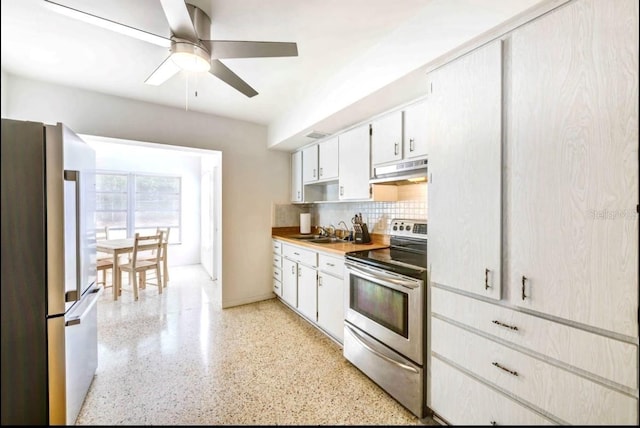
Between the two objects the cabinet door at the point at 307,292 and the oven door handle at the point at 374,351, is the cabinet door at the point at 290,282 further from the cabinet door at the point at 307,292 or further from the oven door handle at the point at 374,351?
the oven door handle at the point at 374,351

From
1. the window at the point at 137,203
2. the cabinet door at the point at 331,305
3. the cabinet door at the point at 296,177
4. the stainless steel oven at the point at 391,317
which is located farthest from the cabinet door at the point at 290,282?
the window at the point at 137,203

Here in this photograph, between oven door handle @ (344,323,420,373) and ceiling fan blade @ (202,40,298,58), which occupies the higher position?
ceiling fan blade @ (202,40,298,58)

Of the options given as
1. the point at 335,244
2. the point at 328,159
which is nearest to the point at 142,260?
the point at 335,244

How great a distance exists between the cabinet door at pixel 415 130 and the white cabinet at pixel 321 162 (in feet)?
3.20

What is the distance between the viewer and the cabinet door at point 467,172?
1301mm

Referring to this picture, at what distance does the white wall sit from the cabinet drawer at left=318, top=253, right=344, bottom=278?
1309 mm

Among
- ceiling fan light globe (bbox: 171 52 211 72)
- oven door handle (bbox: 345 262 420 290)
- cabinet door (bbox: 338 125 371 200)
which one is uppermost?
ceiling fan light globe (bbox: 171 52 211 72)

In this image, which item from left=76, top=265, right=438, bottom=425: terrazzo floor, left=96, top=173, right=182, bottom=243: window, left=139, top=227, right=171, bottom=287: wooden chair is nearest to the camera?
left=76, top=265, right=438, bottom=425: terrazzo floor

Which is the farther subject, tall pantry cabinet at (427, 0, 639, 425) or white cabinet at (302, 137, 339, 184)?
white cabinet at (302, 137, 339, 184)

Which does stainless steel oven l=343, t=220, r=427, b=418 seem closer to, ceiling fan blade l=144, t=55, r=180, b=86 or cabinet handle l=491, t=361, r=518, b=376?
cabinet handle l=491, t=361, r=518, b=376

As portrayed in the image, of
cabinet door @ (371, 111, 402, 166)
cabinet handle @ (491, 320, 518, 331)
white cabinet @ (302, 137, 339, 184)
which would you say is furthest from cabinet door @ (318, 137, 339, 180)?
cabinet handle @ (491, 320, 518, 331)

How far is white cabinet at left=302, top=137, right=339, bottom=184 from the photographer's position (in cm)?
301

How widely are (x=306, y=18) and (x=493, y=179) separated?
1462mm

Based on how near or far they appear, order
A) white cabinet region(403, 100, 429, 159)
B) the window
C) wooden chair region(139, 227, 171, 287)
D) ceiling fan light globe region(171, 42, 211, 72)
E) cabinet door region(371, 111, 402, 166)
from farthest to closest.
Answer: the window, wooden chair region(139, 227, 171, 287), cabinet door region(371, 111, 402, 166), white cabinet region(403, 100, 429, 159), ceiling fan light globe region(171, 42, 211, 72)
